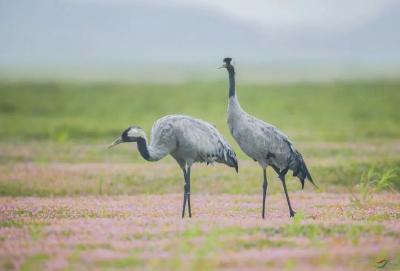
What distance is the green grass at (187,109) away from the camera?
46681mm

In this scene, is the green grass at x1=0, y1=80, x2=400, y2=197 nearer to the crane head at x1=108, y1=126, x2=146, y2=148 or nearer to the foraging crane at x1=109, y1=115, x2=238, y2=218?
the foraging crane at x1=109, y1=115, x2=238, y2=218

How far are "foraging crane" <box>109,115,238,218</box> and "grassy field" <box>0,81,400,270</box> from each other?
1.39m

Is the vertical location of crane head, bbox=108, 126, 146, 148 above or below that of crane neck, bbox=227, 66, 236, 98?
below

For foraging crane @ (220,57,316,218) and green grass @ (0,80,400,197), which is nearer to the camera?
foraging crane @ (220,57,316,218)

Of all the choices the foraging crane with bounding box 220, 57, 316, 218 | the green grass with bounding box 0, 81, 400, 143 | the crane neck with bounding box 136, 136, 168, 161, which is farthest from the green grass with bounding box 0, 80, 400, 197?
the crane neck with bounding box 136, 136, 168, 161

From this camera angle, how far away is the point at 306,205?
21094 mm

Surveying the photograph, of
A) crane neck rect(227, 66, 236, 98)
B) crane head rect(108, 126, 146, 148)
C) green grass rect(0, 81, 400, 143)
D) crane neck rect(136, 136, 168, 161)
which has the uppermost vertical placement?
green grass rect(0, 81, 400, 143)

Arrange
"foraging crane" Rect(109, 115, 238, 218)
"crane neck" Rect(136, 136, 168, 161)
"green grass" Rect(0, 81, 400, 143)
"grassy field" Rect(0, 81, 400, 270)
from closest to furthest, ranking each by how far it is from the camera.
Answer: "grassy field" Rect(0, 81, 400, 270)
"crane neck" Rect(136, 136, 168, 161)
"foraging crane" Rect(109, 115, 238, 218)
"green grass" Rect(0, 81, 400, 143)

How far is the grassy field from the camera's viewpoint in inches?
517

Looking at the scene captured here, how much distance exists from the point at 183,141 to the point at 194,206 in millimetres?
2752

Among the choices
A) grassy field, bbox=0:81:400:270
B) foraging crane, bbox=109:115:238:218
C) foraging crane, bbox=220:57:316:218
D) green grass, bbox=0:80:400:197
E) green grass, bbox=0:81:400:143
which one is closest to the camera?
grassy field, bbox=0:81:400:270

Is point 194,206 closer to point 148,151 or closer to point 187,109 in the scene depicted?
point 148,151

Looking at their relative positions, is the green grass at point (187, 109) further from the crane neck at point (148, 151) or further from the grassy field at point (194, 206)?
the crane neck at point (148, 151)

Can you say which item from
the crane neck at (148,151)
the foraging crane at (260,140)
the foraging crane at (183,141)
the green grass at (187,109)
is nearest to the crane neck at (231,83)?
the foraging crane at (260,140)
